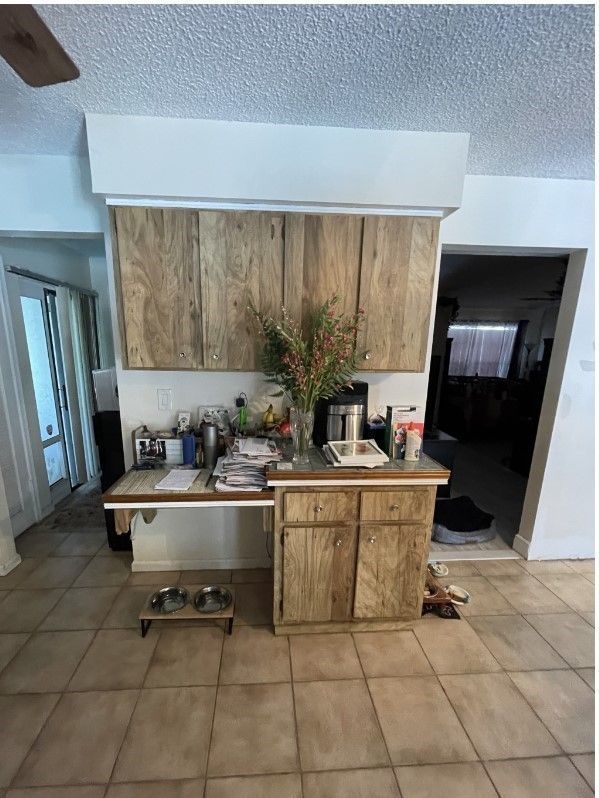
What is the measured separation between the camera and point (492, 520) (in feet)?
9.45

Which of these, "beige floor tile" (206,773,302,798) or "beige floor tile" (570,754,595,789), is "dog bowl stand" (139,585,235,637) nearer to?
"beige floor tile" (206,773,302,798)

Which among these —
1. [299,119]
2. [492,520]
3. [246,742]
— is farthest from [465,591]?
[299,119]

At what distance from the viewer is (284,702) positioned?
148 centimetres

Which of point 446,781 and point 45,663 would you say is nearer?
point 446,781

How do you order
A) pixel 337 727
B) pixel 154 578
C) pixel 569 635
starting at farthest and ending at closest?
pixel 154 578, pixel 569 635, pixel 337 727

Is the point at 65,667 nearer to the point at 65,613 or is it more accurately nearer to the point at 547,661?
the point at 65,613

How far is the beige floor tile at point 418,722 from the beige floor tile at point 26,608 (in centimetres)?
188

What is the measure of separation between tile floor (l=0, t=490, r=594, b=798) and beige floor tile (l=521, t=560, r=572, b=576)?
0.25m

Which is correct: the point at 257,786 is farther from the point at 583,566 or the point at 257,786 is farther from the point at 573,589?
the point at 583,566

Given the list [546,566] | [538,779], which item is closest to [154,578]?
[538,779]

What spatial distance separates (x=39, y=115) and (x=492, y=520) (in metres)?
4.00

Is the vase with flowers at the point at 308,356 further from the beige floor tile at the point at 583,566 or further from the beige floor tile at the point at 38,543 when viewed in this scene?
the beige floor tile at the point at 583,566

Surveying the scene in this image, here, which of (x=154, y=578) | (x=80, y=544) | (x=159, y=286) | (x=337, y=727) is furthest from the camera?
(x=80, y=544)

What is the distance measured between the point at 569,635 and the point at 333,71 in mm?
3041
